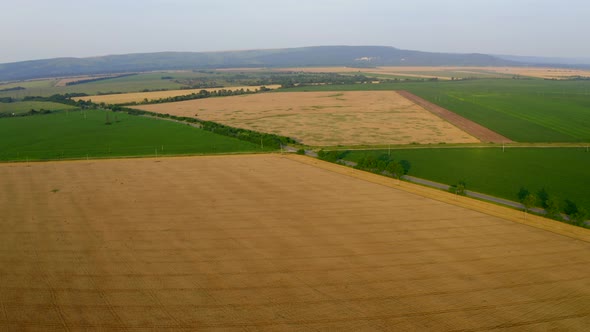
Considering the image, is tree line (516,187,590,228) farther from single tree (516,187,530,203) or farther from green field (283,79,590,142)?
green field (283,79,590,142)

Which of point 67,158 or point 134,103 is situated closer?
point 67,158

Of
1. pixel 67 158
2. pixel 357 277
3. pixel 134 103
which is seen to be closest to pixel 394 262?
pixel 357 277

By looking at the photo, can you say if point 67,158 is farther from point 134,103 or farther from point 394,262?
point 134,103

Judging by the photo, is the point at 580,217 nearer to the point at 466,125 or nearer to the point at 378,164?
the point at 378,164

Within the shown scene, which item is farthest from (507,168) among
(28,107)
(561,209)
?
(28,107)

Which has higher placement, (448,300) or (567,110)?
(567,110)

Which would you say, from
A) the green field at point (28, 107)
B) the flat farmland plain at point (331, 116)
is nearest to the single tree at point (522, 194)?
the flat farmland plain at point (331, 116)
